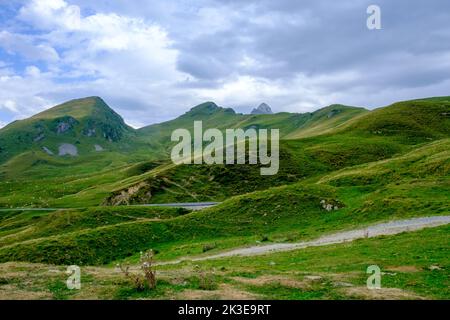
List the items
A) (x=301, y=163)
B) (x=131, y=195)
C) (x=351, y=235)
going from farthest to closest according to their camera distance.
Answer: (x=301, y=163), (x=131, y=195), (x=351, y=235)

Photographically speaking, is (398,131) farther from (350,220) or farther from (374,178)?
(350,220)

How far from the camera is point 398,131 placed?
148 meters

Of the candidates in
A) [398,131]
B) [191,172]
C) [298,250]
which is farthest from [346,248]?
[398,131]

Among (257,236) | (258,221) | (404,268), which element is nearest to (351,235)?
(257,236)

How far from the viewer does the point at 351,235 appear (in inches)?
1693

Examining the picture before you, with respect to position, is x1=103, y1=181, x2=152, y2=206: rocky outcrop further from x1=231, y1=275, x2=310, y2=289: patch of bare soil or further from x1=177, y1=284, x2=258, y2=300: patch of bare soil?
x1=177, y1=284, x2=258, y2=300: patch of bare soil

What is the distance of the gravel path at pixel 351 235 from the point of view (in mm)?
40594

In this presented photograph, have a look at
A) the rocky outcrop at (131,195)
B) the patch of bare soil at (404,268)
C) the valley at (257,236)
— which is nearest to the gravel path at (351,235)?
the valley at (257,236)

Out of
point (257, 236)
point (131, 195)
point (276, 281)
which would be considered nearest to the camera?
point (276, 281)

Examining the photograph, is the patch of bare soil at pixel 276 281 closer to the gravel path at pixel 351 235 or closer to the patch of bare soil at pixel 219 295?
the patch of bare soil at pixel 219 295

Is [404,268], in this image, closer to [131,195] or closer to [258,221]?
[258,221]

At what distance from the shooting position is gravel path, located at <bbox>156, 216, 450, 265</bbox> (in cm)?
4059

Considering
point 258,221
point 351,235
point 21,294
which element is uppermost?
point 258,221
